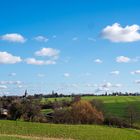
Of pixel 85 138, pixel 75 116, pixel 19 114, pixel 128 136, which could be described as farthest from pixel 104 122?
pixel 85 138

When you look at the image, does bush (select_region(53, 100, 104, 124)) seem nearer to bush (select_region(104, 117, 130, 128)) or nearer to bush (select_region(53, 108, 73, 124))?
bush (select_region(53, 108, 73, 124))

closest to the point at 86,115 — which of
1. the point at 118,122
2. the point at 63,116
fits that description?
the point at 63,116

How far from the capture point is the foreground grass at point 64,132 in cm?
5191

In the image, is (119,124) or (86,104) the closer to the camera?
(119,124)

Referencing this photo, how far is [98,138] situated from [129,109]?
56.4 m

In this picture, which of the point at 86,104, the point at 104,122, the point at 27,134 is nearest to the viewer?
the point at 27,134

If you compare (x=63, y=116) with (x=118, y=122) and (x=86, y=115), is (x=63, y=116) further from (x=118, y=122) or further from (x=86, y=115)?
(x=118, y=122)

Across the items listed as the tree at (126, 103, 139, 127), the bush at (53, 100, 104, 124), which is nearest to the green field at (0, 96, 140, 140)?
the bush at (53, 100, 104, 124)

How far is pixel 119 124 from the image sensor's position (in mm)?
87500

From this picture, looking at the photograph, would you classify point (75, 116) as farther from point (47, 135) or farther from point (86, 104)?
point (47, 135)

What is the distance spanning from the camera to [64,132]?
177ft

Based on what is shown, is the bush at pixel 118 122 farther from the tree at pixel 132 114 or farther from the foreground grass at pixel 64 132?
the foreground grass at pixel 64 132

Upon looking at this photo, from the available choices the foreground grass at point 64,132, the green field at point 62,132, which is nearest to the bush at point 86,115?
the green field at point 62,132

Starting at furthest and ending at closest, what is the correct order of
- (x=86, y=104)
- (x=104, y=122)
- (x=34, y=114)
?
(x=86, y=104)
(x=104, y=122)
(x=34, y=114)
